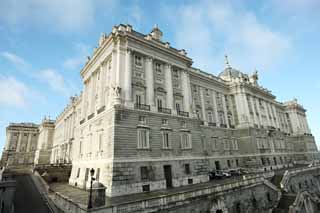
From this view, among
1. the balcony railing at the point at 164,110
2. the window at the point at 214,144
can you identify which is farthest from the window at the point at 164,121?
the window at the point at 214,144

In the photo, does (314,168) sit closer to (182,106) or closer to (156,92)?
(182,106)

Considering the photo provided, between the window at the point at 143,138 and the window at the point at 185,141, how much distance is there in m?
5.75

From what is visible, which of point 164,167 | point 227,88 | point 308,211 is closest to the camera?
point 164,167

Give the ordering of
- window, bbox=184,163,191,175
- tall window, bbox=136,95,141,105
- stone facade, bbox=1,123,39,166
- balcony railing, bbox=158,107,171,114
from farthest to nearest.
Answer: stone facade, bbox=1,123,39,166
balcony railing, bbox=158,107,171,114
window, bbox=184,163,191,175
tall window, bbox=136,95,141,105

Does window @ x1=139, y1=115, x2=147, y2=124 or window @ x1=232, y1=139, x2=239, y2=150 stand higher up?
window @ x1=139, y1=115, x2=147, y2=124

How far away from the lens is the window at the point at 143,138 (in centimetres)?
2045

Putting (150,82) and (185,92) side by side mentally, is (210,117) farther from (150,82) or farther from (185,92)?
(150,82)

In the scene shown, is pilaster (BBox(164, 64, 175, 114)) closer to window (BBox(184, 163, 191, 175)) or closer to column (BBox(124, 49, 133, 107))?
column (BBox(124, 49, 133, 107))

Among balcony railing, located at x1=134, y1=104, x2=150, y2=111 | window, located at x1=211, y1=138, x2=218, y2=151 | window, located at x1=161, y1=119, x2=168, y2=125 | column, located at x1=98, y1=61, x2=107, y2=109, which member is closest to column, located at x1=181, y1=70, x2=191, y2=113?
Result: window, located at x1=161, y1=119, x2=168, y2=125

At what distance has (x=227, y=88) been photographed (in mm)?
41375

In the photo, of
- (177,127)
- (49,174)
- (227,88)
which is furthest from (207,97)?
(49,174)

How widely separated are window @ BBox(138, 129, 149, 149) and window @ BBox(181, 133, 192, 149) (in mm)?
5754

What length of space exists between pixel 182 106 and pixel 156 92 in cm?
500

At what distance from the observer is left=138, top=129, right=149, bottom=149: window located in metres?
20.5
